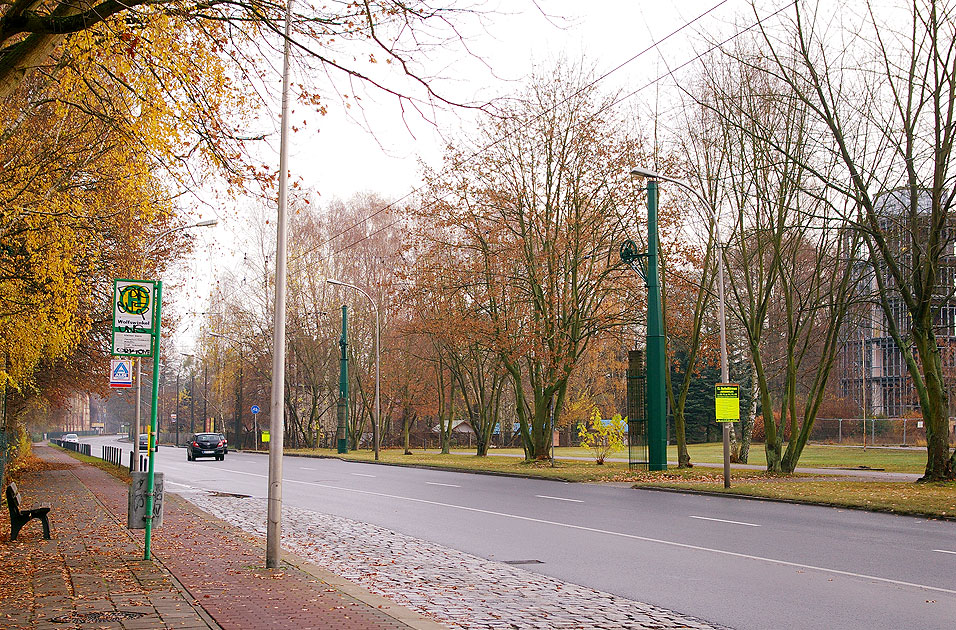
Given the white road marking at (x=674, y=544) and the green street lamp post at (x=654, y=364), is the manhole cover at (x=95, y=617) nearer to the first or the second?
the white road marking at (x=674, y=544)

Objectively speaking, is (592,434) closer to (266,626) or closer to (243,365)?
(266,626)

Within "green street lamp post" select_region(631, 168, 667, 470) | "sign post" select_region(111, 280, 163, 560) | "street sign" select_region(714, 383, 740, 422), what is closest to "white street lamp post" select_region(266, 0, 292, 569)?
"sign post" select_region(111, 280, 163, 560)

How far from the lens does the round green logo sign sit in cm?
1017

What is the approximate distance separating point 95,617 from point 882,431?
53141 mm

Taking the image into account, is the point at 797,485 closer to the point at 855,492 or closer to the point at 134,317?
the point at 855,492

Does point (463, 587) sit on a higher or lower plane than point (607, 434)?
lower

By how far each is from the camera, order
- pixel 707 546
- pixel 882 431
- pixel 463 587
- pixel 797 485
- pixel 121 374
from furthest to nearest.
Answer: pixel 882 431 → pixel 797 485 → pixel 121 374 → pixel 707 546 → pixel 463 587

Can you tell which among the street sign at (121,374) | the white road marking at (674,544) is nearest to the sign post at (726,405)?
the white road marking at (674,544)

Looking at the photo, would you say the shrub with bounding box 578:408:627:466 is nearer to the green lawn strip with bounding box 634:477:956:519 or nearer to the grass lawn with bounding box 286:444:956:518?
the grass lawn with bounding box 286:444:956:518

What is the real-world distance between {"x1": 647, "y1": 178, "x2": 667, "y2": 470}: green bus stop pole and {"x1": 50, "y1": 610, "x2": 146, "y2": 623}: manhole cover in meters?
23.0

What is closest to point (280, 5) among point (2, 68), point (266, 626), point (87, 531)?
point (2, 68)

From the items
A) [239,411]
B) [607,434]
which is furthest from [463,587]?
[239,411]

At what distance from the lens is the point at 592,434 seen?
1507 inches

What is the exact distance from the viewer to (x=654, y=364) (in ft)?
95.9
